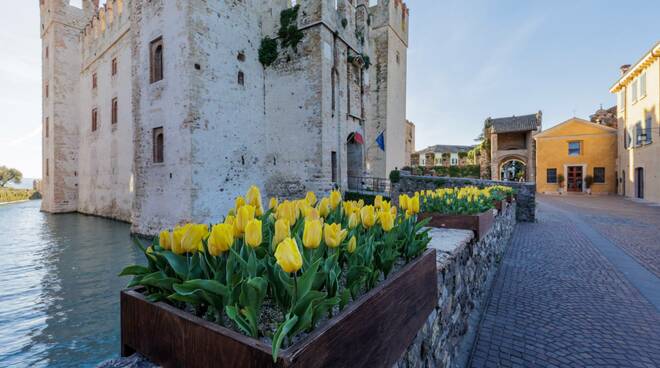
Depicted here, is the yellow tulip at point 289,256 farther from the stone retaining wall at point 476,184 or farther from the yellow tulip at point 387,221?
the stone retaining wall at point 476,184

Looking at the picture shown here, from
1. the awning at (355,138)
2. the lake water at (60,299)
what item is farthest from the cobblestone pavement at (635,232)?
the awning at (355,138)

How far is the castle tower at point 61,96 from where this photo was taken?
19594 mm

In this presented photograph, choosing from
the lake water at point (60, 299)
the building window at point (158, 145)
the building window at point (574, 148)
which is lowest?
the lake water at point (60, 299)

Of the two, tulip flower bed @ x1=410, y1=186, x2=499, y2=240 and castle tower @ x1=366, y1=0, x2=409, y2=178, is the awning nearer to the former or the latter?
castle tower @ x1=366, y1=0, x2=409, y2=178

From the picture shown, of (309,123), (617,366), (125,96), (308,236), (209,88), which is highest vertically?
(125,96)

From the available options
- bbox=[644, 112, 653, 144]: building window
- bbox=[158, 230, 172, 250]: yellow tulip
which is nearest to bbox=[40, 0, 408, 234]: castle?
bbox=[158, 230, 172, 250]: yellow tulip

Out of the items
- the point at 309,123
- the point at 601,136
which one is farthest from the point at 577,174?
the point at 309,123

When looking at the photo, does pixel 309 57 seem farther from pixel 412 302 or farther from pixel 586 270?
pixel 412 302

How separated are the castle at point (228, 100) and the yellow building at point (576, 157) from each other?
51.8 feet

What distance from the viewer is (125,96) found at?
598 inches

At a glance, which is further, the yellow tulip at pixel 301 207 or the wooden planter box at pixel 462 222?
the wooden planter box at pixel 462 222

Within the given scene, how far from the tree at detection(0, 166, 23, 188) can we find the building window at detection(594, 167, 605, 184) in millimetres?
65577

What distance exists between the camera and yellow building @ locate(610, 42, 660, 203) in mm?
16591

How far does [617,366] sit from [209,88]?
39.4 ft
